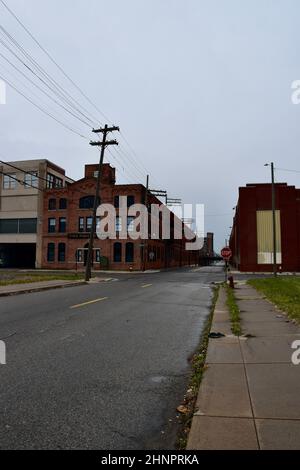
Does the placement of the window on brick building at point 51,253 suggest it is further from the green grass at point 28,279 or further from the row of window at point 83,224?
the green grass at point 28,279

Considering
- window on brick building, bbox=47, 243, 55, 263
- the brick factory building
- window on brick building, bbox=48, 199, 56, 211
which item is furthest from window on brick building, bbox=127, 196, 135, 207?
the brick factory building

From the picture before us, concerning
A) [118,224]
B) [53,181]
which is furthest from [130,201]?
[53,181]

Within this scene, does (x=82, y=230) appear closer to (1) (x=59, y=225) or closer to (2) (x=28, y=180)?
(1) (x=59, y=225)

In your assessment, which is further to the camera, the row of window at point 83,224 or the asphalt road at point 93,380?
the row of window at point 83,224

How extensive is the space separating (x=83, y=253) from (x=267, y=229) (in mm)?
24977

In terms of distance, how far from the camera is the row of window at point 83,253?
2096 inches

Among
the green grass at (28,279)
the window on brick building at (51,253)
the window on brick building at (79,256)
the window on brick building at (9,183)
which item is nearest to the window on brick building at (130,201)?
the window on brick building at (79,256)

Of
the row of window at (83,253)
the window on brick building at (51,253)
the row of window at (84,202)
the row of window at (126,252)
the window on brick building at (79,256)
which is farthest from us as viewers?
the window on brick building at (51,253)

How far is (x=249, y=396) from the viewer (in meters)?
4.54

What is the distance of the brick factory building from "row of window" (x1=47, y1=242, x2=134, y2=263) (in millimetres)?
15090

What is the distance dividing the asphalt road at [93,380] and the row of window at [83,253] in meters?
42.5

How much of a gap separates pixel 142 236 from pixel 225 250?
29373 mm

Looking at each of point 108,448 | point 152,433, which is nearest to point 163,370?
point 152,433

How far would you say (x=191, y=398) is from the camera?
186 inches
